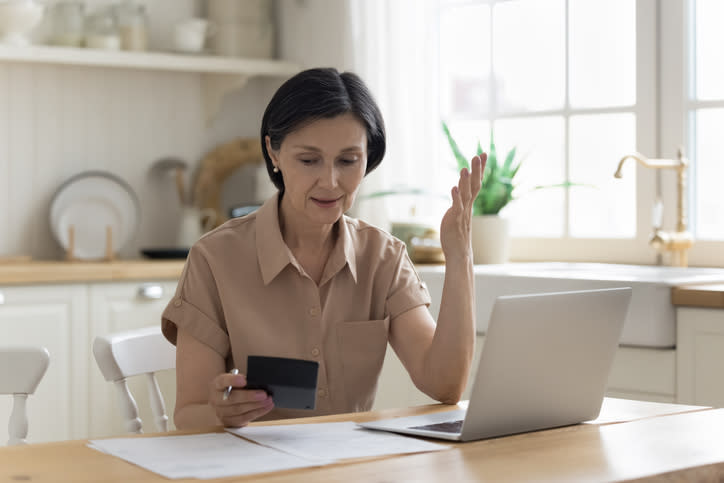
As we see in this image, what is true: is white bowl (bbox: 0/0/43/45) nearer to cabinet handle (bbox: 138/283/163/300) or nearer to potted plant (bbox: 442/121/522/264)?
cabinet handle (bbox: 138/283/163/300)

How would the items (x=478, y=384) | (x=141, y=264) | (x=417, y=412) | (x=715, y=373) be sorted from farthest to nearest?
(x=141, y=264) → (x=715, y=373) → (x=417, y=412) → (x=478, y=384)

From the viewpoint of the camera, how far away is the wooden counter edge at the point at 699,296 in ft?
7.54

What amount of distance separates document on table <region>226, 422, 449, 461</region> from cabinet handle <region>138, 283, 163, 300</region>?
6.56 feet

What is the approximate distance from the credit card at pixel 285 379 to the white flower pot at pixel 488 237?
188 cm

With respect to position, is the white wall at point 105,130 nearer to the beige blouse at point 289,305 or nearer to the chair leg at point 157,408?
the chair leg at point 157,408

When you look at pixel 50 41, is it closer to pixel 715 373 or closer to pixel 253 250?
pixel 253 250

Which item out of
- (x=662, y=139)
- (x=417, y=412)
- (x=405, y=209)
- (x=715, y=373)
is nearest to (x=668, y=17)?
(x=662, y=139)

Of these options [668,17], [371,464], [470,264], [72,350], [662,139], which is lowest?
[72,350]

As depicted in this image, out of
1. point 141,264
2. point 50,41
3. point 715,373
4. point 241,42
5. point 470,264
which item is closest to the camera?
point 470,264

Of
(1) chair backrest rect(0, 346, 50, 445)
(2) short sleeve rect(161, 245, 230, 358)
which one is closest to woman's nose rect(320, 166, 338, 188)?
(2) short sleeve rect(161, 245, 230, 358)

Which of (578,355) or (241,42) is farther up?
(241,42)

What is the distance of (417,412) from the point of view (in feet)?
5.19

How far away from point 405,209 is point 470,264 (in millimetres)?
1892

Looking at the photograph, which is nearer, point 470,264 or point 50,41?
point 470,264
